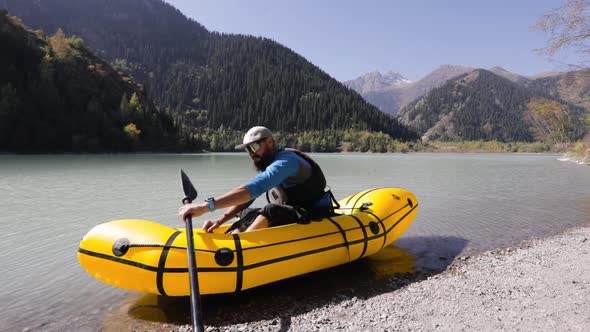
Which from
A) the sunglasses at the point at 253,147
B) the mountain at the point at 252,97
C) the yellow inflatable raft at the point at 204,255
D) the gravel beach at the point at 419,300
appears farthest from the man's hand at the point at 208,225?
the mountain at the point at 252,97

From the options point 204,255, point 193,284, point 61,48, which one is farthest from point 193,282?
point 61,48

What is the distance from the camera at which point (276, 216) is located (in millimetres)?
4922

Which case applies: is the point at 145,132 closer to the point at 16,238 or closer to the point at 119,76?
the point at 119,76

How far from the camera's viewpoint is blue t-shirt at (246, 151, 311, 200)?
163 inches

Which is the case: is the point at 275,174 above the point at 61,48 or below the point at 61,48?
below

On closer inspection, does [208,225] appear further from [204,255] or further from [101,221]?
[101,221]

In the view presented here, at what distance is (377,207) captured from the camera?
6551 mm

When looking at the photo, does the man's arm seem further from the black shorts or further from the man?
the black shorts

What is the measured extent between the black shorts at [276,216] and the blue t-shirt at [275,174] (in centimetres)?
67

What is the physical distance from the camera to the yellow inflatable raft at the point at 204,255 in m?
4.11

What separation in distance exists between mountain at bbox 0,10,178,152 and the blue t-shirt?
213 ft

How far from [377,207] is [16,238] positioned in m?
7.65

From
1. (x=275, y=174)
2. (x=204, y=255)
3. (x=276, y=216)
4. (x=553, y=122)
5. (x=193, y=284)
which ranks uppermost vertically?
(x=553, y=122)

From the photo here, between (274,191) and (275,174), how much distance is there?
3.25 feet
